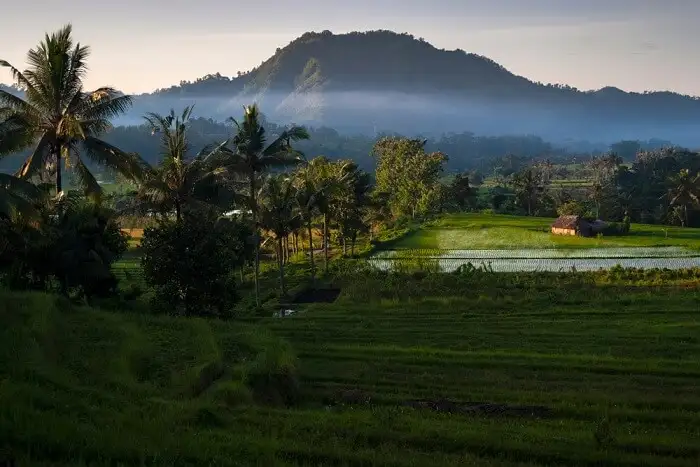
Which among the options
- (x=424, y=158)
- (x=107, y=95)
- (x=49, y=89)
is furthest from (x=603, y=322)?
(x=424, y=158)

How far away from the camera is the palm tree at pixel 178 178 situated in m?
23.2

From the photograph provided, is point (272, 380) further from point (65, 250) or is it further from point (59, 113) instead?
point (59, 113)

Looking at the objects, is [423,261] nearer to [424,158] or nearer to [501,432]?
[501,432]

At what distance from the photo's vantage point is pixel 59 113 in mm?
21297

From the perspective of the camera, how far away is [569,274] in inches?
1446

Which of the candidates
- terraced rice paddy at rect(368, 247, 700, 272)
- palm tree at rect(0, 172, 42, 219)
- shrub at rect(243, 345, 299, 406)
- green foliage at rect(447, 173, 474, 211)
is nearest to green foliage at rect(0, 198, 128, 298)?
palm tree at rect(0, 172, 42, 219)

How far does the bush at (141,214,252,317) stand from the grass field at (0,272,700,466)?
6.80ft

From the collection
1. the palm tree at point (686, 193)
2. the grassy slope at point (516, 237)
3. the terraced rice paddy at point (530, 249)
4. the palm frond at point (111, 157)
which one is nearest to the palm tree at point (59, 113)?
the palm frond at point (111, 157)

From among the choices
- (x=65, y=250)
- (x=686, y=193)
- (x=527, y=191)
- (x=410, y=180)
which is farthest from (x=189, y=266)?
(x=527, y=191)

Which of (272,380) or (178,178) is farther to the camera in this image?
(178,178)

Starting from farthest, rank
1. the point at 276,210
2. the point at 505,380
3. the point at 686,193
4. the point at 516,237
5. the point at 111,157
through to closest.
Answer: the point at 686,193 → the point at 516,237 → the point at 276,210 → the point at 111,157 → the point at 505,380

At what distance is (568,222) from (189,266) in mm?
47429

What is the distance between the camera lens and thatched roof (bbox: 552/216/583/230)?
59062 millimetres

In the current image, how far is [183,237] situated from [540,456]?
12.8m
